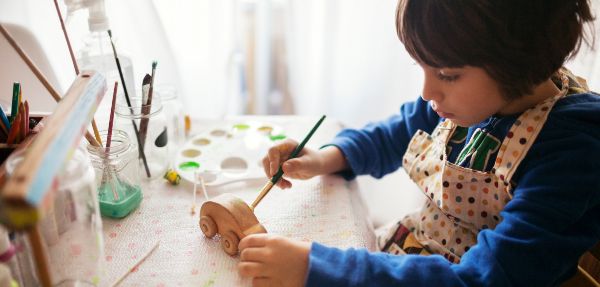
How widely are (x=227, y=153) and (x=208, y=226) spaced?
215mm

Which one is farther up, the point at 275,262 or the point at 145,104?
the point at 145,104

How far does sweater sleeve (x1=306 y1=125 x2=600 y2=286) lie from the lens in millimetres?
506

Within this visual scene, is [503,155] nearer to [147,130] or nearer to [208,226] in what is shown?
[208,226]

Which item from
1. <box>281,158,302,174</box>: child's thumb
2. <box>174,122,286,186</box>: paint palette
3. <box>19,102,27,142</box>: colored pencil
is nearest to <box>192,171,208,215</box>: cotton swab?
<box>174,122,286,186</box>: paint palette

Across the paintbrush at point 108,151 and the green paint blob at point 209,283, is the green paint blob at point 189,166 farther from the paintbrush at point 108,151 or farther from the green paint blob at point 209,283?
the green paint blob at point 209,283

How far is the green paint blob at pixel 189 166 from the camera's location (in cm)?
74

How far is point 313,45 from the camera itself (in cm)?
108

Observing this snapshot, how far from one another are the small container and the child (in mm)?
180

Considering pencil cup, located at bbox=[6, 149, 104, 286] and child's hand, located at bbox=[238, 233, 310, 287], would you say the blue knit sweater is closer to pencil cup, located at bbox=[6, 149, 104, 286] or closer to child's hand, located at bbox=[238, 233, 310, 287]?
child's hand, located at bbox=[238, 233, 310, 287]

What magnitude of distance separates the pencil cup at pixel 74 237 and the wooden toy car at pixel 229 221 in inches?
5.1

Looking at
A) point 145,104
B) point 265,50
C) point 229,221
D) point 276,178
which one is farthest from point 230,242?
point 265,50

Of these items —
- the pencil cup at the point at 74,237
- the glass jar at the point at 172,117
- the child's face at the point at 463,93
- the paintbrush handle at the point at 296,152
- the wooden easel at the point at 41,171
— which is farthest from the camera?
the glass jar at the point at 172,117

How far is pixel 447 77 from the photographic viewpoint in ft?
1.82

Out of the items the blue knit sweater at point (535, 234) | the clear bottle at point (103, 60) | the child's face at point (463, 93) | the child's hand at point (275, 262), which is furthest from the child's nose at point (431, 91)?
the clear bottle at point (103, 60)
